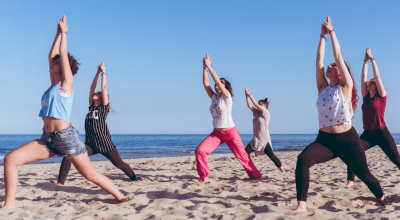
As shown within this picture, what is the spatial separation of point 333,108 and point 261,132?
3873 mm

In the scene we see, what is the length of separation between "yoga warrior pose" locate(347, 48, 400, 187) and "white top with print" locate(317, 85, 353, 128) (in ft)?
5.36

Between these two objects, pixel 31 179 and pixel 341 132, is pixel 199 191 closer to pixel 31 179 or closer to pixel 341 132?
pixel 341 132

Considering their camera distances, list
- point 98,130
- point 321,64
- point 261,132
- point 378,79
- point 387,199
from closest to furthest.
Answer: point 321,64
point 387,199
point 378,79
point 98,130
point 261,132

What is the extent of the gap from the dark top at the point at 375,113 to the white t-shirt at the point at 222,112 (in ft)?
7.39

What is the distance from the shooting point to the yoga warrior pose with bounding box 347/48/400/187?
177 inches

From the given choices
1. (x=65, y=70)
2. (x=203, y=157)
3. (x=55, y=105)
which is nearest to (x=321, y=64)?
(x=203, y=157)

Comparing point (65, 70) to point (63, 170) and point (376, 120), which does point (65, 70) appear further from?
point (376, 120)

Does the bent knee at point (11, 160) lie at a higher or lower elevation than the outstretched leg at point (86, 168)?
higher

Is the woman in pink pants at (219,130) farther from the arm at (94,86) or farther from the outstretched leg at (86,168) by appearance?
the outstretched leg at (86,168)

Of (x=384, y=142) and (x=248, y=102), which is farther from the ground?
(x=248, y=102)

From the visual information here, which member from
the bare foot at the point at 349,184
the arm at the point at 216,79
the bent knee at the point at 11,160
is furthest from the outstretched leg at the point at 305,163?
the bent knee at the point at 11,160

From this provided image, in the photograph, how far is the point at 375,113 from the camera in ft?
15.2

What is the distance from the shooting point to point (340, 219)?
9.62 feet

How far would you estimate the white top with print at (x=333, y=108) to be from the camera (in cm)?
322
